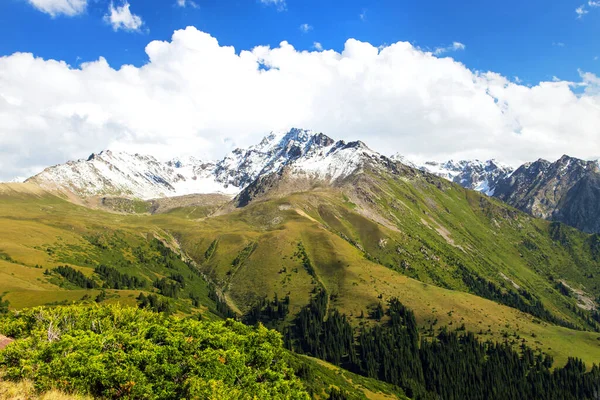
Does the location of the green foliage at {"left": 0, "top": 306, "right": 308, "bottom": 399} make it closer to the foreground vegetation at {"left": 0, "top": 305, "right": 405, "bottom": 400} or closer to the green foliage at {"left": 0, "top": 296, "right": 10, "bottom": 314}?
the foreground vegetation at {"left": 0, "top": 305, "right": 405, "bottom": 400}

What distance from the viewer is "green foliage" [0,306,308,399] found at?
175ft

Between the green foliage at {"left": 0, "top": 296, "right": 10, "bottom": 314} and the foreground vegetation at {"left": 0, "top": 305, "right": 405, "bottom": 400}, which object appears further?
the green foliage at {"left": 0, "top": 296, "right": 10, "bottom": 314}

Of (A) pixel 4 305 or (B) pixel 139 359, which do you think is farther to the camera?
(A) pixel 4 305

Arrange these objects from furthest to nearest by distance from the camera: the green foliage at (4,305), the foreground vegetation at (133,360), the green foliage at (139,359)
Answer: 1. the green foliage at (4,305)
2. the green foliage at (139,359)
3. the foreground vegetation at (133,360)

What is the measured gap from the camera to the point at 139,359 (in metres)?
62.1

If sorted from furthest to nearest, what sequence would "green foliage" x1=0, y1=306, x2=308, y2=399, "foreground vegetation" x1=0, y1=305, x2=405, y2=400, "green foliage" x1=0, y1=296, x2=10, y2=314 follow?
"green foliage" x1=0, y1=296, x2=10, y2=314 < "green foliage" x1=0, y1=306, x2=308, y2=399 < "foreground vegetation" x1=0, y1=305, x2=405, y2=400

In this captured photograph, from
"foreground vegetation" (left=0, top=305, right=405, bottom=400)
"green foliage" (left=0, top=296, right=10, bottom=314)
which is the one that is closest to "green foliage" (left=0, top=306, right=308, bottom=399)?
"foreground vegetation" (left=0, top=305, right=405, bottom=400)

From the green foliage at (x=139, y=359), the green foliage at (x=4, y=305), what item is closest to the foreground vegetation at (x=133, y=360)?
the green foliage at (x=139, y=359)

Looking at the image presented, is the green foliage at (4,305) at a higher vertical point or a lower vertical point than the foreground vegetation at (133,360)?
lower

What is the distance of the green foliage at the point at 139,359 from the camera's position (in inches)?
2096

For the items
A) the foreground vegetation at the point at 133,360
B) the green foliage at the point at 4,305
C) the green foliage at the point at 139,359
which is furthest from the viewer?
the green foliage at the point at 4,305

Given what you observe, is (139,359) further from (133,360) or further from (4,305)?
(4,305)

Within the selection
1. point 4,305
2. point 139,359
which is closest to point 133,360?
point 139,359

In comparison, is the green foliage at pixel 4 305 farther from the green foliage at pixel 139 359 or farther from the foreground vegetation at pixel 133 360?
the green foliage at pixel 139 359
